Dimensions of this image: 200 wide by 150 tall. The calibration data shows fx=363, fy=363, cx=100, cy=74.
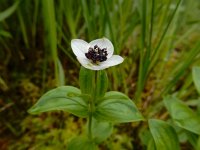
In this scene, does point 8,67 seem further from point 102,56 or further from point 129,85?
point 102,56

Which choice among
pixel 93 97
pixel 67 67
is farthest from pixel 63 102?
pixel 67 67

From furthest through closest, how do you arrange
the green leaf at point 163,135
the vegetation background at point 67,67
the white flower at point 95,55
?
1. the vegetation background at point 67,67
2. the green leaf at point 163,135
3. the white flower at point 95,55

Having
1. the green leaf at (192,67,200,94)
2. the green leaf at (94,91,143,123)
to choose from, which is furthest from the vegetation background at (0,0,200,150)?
the green leaf at (94,91,143,123)

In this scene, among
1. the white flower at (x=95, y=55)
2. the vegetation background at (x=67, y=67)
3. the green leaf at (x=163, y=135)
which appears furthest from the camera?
the vegetation background at (x=67, y=67)

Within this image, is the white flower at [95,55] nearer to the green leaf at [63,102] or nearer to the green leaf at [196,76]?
the green leaf at [63,102]

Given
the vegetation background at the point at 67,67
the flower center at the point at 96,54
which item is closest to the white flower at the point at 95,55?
the flower center at the point at 96,54

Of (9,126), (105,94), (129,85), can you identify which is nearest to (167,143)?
(105,94)

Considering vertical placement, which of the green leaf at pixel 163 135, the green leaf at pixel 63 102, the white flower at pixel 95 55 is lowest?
the green leaf at pixel 163 135
